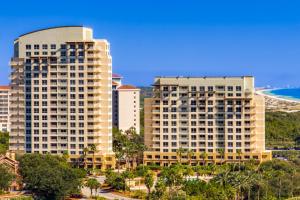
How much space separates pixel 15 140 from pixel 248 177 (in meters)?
41.6

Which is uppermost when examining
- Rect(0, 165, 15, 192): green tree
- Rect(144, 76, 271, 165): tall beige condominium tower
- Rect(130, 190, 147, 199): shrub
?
Rect(144, 76, 271, 165): tall beige condominium tower

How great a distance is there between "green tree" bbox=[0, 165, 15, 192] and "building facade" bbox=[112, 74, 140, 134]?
6098 centimetres

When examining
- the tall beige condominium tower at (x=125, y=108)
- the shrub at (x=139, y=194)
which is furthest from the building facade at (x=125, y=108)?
the shrub at (x=139, y=194)

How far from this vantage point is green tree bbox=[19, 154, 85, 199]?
7300cm

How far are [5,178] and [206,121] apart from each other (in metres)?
36.9

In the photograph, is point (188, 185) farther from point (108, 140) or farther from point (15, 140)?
point (15, 140)

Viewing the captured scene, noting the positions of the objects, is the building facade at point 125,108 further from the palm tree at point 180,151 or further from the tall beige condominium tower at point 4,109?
the tall beige condominium tower at point 4,109

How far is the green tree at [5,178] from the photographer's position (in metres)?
76.9

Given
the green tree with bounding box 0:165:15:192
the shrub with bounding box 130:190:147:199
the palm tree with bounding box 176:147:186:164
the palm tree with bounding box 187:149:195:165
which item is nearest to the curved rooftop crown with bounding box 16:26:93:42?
the palm tree with bounding box 176:147:186:164

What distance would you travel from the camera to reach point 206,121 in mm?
103688

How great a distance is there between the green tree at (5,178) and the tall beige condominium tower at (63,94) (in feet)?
67.6

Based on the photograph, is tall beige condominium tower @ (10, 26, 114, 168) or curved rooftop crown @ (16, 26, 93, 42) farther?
tall beige condominium tower @ (10, 26, 114, 168)

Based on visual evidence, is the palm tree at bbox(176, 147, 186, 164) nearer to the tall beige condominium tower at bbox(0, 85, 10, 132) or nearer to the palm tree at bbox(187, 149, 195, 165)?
the palm tree at bbox(187, 149, 195, 165)

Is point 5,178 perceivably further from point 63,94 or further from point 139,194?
point 63,94
